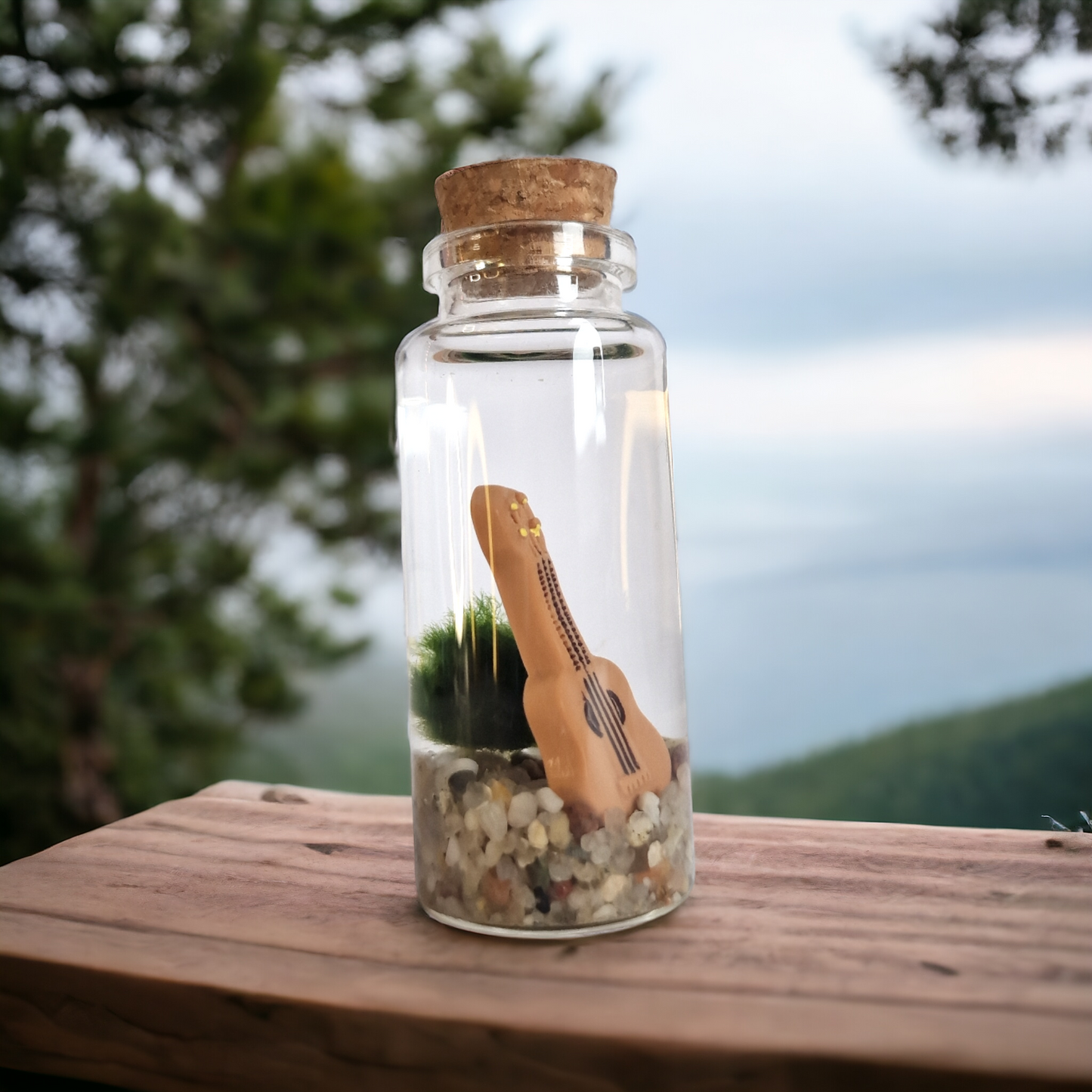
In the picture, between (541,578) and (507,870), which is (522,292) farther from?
(507,870)

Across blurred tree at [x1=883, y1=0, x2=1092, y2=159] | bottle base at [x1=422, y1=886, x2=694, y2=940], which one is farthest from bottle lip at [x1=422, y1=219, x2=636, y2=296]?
blurred tree at [x1=883, y1=0, x2=1092, y2=159]

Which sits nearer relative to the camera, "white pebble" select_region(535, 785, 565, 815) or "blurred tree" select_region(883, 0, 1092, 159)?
"white pebble" select_region(535, 785, 565, 815)

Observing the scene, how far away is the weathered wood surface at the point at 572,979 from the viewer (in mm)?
404

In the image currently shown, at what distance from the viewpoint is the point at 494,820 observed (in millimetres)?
521

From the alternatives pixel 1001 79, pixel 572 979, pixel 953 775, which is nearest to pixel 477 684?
pixel 572 979

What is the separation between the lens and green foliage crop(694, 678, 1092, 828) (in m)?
1.65

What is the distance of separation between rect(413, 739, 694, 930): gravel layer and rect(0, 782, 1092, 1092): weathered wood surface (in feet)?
0.05

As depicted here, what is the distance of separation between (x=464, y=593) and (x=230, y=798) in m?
0.35

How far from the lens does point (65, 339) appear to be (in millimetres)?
1646

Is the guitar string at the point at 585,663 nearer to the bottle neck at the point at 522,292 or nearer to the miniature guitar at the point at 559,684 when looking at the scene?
the miniature guitar at the point at 559,684

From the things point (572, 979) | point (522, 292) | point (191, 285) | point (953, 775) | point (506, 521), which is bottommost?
point (953, 775)

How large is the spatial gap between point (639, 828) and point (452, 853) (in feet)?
0.32

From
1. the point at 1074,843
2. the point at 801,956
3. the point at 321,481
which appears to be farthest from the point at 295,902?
the point at 321,481

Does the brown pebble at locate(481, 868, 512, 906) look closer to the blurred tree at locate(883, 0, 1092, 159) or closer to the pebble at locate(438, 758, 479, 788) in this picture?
the pebble at locate(438, 758, 479, 788)
